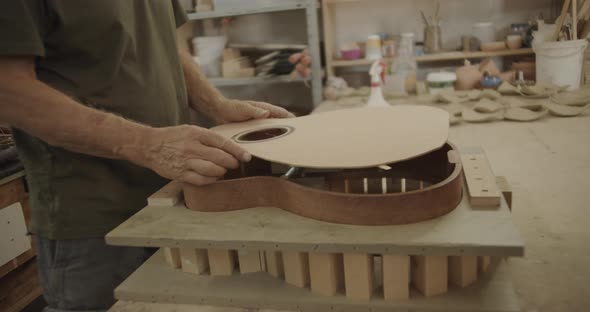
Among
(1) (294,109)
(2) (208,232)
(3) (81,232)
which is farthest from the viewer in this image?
(1) (294,109)

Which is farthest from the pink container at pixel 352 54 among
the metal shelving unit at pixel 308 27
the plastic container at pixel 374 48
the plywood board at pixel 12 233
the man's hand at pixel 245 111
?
the plywood board at pixel 12 233

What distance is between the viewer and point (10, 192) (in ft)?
6.97

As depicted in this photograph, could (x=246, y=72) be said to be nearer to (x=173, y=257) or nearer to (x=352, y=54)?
(x=352, y=54)

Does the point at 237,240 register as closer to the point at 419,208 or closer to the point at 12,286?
the point at 419,208

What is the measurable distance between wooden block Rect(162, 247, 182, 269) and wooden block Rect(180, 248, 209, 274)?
2 cm

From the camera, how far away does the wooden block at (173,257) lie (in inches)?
36.0

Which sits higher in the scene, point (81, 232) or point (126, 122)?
point (126, 122)

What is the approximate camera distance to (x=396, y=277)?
76cm

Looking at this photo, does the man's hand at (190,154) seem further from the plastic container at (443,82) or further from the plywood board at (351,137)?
the plastic container at (443,82)

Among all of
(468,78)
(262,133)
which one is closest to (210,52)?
(468,78)

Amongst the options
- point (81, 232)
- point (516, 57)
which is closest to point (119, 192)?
point (81, 232)

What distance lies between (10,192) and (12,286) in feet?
1.47

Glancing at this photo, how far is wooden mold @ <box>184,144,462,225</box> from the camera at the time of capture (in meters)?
0.78

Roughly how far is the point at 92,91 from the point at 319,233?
0.61 metres
